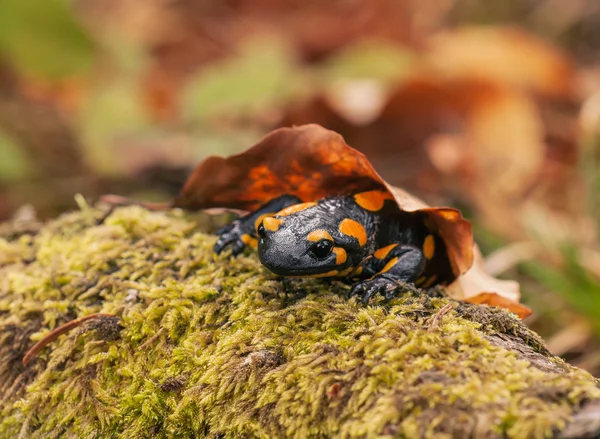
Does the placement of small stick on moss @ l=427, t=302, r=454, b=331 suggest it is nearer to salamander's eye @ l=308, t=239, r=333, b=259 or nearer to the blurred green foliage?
salamander's eye @ l=308, t=239, r=333, b=259

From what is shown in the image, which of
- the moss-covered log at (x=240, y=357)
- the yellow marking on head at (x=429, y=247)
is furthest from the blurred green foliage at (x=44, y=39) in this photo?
the yellow marking on head at (x=429, y=247)

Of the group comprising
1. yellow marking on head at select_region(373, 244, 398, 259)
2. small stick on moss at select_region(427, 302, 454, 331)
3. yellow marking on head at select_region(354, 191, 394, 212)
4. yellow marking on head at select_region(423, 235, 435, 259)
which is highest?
yellow marking on head at select_region(354, 191, 394, 212)

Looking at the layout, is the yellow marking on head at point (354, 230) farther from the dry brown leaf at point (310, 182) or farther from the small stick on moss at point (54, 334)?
the small stick on moss at point (54, 334)

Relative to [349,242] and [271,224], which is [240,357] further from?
[349,242]

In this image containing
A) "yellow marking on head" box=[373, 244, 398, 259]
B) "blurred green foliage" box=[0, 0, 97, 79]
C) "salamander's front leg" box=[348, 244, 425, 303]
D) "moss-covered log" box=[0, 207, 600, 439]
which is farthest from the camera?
"blurred green foliage" box=[0, 0, 97, 79]

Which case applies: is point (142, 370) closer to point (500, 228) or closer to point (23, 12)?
point (500, 228)

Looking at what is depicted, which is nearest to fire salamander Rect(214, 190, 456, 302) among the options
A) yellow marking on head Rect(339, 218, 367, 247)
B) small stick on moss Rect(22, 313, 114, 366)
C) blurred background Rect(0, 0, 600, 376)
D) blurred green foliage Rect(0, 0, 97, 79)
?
yellow marking on head Rect(339, 218, 367, 247)
